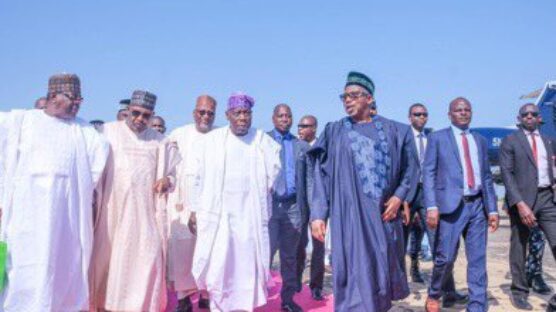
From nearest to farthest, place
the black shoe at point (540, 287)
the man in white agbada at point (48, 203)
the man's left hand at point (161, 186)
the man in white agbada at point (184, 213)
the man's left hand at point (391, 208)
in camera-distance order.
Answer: the man's left hand at point (391, 208)
the man in white agbada at point (48, 203)
the man's left hand at point (161, 186)
the man in white agbada at point (184, 213)
the black shoe at point (540, 287)

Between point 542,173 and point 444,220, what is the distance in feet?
5.02

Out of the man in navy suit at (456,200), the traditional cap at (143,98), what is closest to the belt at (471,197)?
the man in navy suit at (456,200)

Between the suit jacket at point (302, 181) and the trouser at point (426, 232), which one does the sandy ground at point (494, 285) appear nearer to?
the trouser at point (426, 232)

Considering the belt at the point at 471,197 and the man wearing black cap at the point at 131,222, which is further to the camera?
the belt at the point at 471,197

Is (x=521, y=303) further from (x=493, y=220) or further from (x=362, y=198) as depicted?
(x=362, y=198)

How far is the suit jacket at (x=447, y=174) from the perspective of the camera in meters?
5.81

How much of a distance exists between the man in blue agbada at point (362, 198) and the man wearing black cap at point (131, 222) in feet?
5.66

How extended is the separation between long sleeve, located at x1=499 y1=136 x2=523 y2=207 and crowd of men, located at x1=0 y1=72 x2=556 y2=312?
16 millimetres

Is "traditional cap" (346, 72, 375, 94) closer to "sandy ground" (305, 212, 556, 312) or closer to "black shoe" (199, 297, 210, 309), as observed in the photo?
"sandy ground" (305, 212, 556, 312)

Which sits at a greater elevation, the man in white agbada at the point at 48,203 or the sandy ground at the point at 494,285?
the man in white agbada at the point at 48,203

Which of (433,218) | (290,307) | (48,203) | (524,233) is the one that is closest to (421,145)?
(524,233)

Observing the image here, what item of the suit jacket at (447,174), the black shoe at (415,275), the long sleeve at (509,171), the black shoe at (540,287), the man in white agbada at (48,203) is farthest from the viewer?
the black shoe at (415,275)

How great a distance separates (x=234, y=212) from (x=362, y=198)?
1.52m

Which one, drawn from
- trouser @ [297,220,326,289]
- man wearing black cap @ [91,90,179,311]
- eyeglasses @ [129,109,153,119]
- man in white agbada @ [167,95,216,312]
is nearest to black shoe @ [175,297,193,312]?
man in white agbada @ [167,95,216,312]
